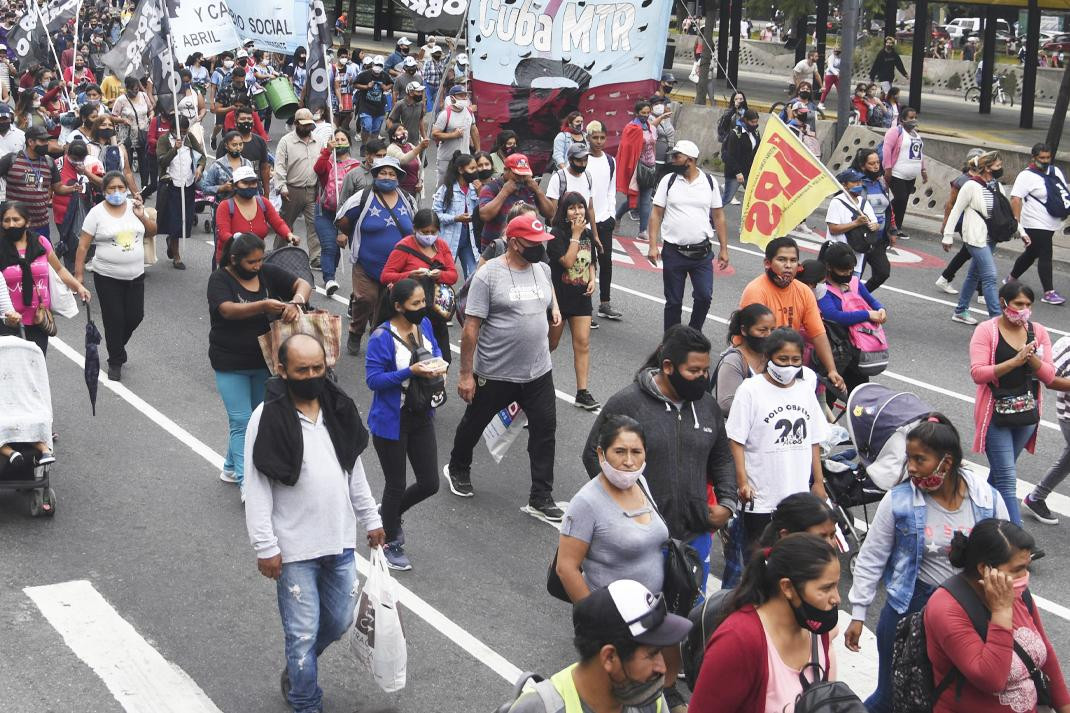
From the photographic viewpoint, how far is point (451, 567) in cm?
802

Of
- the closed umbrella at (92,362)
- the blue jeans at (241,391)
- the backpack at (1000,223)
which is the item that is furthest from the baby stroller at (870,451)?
the backpack at (1000,223)

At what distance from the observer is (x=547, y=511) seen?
8758 millimetres

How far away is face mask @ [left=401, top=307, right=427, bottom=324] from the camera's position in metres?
7.57

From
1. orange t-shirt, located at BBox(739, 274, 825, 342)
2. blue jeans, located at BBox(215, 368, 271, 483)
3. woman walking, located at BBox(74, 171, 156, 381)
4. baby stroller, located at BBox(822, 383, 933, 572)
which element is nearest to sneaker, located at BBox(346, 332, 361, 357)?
woman walking, located at BBox(74, 171, 156, 381)

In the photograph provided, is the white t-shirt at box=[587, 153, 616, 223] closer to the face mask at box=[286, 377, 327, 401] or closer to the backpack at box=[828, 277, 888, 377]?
the backpack at box=[828, 277, 888, 377]

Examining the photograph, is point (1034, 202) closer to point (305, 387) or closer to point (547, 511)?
point (547, 511)

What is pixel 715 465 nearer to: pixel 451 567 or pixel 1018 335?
pixel 451 567

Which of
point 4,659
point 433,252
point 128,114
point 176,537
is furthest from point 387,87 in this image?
point 4,659

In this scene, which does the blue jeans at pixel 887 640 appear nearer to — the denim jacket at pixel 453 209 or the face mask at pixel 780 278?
the face mask at pixel 780 278

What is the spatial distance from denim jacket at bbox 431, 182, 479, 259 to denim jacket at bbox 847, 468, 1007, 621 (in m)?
6.88

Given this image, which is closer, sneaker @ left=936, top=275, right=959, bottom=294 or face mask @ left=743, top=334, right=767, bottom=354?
face mask @ left=743, top=334, right=767, bottom=354

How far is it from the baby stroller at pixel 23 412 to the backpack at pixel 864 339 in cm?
495

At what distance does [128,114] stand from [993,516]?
17.6 m

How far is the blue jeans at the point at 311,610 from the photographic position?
19.4 ft
